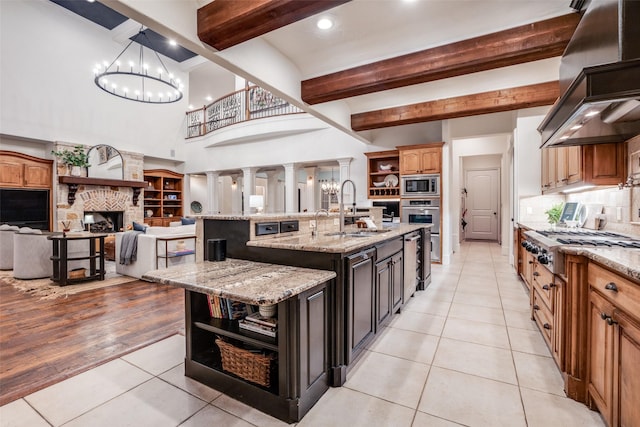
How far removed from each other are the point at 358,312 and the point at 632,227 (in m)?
2.52

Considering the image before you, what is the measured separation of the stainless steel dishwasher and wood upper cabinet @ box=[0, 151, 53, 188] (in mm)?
9055

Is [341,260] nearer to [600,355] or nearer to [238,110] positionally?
[600,355]

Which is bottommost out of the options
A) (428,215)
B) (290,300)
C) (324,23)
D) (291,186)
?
(290,300)

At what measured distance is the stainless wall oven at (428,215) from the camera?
6.00 metres

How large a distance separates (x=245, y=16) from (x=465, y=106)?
12.3ft

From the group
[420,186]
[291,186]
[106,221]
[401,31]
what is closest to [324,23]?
[401,31]

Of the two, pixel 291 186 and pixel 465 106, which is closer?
pixel 465 106

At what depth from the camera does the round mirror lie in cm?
823

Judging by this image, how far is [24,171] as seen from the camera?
7.11m

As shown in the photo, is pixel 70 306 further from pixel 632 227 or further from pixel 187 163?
pixel 187 163

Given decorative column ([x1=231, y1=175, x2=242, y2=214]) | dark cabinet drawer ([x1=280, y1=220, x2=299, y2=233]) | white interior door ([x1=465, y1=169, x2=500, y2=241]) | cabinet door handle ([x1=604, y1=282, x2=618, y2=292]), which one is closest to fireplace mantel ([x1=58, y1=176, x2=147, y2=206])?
decorative column ([x1=231, y1=175, x2=242, y2=214])

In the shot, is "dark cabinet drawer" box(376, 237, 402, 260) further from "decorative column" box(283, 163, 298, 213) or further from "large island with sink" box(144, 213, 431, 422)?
"decorative column" box(283, 163, 298, 213)

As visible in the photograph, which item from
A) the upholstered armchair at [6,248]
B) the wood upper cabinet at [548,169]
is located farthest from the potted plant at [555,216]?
the upholstered armchair at [6,248]

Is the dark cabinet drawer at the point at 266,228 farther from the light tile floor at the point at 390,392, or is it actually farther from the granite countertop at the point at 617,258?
the granite countertop at the point at 617,258
